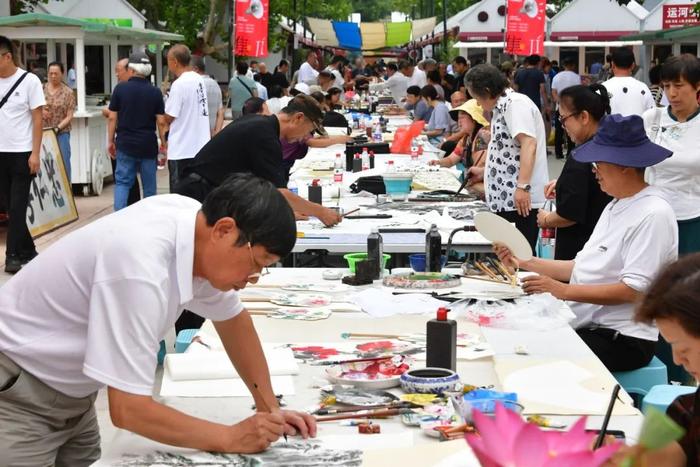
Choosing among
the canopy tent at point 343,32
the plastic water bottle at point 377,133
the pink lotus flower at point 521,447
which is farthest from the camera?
the canopy tent at point 343,32

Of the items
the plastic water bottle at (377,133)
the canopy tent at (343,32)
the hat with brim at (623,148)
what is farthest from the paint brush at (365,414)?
the canopy tent at (343,32)

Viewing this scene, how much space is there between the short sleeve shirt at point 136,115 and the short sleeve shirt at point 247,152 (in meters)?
4.54

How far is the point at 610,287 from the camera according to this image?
4.70 metres

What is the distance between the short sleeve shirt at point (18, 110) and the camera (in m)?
9.15

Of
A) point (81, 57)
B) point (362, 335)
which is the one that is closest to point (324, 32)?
point (81, 57)

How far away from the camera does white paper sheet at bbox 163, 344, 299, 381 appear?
373 cm

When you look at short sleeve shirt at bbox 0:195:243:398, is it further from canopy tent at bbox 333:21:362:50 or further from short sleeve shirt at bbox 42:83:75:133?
canopy tent at bbox 333:21:362:50

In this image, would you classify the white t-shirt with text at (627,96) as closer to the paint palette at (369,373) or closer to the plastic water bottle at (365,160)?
the plastic water bottle at (365,160)

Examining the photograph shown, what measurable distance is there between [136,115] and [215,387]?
25.5 ft

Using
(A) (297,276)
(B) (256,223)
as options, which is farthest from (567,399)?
(A) (297,276)

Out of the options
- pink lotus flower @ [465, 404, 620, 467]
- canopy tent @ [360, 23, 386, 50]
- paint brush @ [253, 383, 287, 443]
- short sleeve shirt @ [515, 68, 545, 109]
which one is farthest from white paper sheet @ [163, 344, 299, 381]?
canopy tent @ [360, 23, 386, 50]

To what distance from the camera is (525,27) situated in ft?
62.9

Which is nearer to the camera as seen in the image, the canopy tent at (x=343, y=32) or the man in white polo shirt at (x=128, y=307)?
the man in white polo shirt at (x=128, y=307)

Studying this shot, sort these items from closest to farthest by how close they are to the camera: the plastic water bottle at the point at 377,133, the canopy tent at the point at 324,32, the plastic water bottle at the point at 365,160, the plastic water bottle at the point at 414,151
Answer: the plastic water bottle at the point at 365,160 < the plastic water bottle at the point at 414,151 < the plastic water bottle at the point at 377,133 < the canopy tent at the point at 324,32
